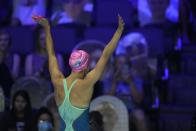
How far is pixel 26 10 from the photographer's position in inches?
452

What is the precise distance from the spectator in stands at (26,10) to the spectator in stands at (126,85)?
1.72m

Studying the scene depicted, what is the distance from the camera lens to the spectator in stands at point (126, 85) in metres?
9.93

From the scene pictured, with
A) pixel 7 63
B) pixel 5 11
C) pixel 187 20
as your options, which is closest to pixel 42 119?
pixel 7 63

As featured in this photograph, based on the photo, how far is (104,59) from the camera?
7113mm

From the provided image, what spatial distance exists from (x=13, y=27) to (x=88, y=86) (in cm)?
428

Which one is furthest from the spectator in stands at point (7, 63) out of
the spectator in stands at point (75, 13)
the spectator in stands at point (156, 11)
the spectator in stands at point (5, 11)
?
the spectator in stands at point (156, 11)

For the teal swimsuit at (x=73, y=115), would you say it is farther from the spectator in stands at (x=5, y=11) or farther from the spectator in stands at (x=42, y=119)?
the spectator in stands at (x=5, y=11)

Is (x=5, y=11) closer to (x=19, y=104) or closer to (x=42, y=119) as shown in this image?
(x=19, y=104)

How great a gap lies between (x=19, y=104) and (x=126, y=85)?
4.81ft

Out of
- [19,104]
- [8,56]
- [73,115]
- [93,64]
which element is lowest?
[19,104]

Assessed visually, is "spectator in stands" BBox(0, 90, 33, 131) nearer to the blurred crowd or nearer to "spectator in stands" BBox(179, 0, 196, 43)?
the blurred crowd

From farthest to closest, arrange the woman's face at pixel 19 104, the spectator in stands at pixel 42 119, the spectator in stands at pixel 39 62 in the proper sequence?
the spectator in stands at pixel 39 62 → the woman's face at pixel 19 104 → the spectator in stands at pixel 42 119

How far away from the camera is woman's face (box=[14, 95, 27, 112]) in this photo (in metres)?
9.60

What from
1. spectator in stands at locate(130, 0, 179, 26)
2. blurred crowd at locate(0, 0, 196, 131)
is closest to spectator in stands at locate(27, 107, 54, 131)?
blurred crowd at locate(0, 0, 196, 131)
